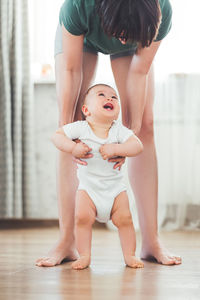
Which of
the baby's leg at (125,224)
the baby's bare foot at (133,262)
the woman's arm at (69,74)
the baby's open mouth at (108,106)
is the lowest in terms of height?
the baby's bare foot at (133,262)

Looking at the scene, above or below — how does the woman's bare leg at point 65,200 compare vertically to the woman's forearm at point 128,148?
below

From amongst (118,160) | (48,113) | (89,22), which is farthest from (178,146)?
(89,22)

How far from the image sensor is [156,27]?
1.28 metres

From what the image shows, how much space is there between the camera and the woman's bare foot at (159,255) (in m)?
1.51

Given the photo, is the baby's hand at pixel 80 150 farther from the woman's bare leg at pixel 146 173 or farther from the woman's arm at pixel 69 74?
the woman's bare leg at pixel 146 173

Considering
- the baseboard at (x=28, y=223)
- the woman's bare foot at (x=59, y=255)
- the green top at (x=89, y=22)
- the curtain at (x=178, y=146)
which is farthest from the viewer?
the baseboard at (x=28, y=223)

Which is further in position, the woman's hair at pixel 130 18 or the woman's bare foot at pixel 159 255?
the woman's bare foot at pixel 159 255

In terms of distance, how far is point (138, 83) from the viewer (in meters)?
1.54

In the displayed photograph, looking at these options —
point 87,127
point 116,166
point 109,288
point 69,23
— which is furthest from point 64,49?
point 109,288

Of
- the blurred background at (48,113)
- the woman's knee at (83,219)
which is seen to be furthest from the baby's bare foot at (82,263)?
the blurred background at (48,113)

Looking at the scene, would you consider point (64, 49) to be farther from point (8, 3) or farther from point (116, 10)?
point (8, 3)

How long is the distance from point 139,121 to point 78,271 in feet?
1.72

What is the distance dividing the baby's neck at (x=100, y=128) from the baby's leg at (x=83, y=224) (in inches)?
7.2

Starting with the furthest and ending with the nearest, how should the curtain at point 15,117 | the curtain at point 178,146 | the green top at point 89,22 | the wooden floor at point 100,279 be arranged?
the curtain at point 15,117 → the curtain at point 178,146 → the green top at point 89,22 → the wooden floor at point 100,279
